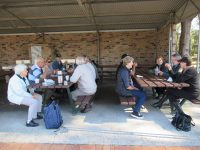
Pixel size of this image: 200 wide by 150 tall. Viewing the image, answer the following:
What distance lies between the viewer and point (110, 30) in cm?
1106

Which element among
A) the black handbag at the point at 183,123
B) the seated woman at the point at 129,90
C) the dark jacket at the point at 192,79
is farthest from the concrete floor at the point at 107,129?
the dark jacket at the point at 192,79

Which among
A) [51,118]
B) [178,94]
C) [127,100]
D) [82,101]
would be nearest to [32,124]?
[51,118]

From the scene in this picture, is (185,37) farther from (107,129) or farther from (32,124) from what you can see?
(32,124)

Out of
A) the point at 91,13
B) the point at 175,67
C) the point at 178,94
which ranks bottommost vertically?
the point at 178,94

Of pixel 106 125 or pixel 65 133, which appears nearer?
pixel 65 133

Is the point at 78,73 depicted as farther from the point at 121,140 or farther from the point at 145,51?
the point at 145,51

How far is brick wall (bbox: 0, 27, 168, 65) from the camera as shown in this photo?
1110 cm

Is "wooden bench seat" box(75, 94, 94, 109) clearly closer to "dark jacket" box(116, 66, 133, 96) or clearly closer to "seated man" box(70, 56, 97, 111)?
"seated man" box(70, 56, 97, 111)

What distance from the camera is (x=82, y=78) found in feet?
16.5

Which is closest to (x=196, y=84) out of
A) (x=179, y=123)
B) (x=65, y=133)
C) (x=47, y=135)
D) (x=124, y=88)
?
(x=179, y=123)

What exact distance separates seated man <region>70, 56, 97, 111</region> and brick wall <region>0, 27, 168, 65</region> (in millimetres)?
6199

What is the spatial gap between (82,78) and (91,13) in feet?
11.8

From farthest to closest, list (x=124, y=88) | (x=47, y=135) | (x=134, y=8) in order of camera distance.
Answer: (x=134, y=8) < (x=124, y=88) < (x=47, y=135)

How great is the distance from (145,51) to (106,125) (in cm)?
764
